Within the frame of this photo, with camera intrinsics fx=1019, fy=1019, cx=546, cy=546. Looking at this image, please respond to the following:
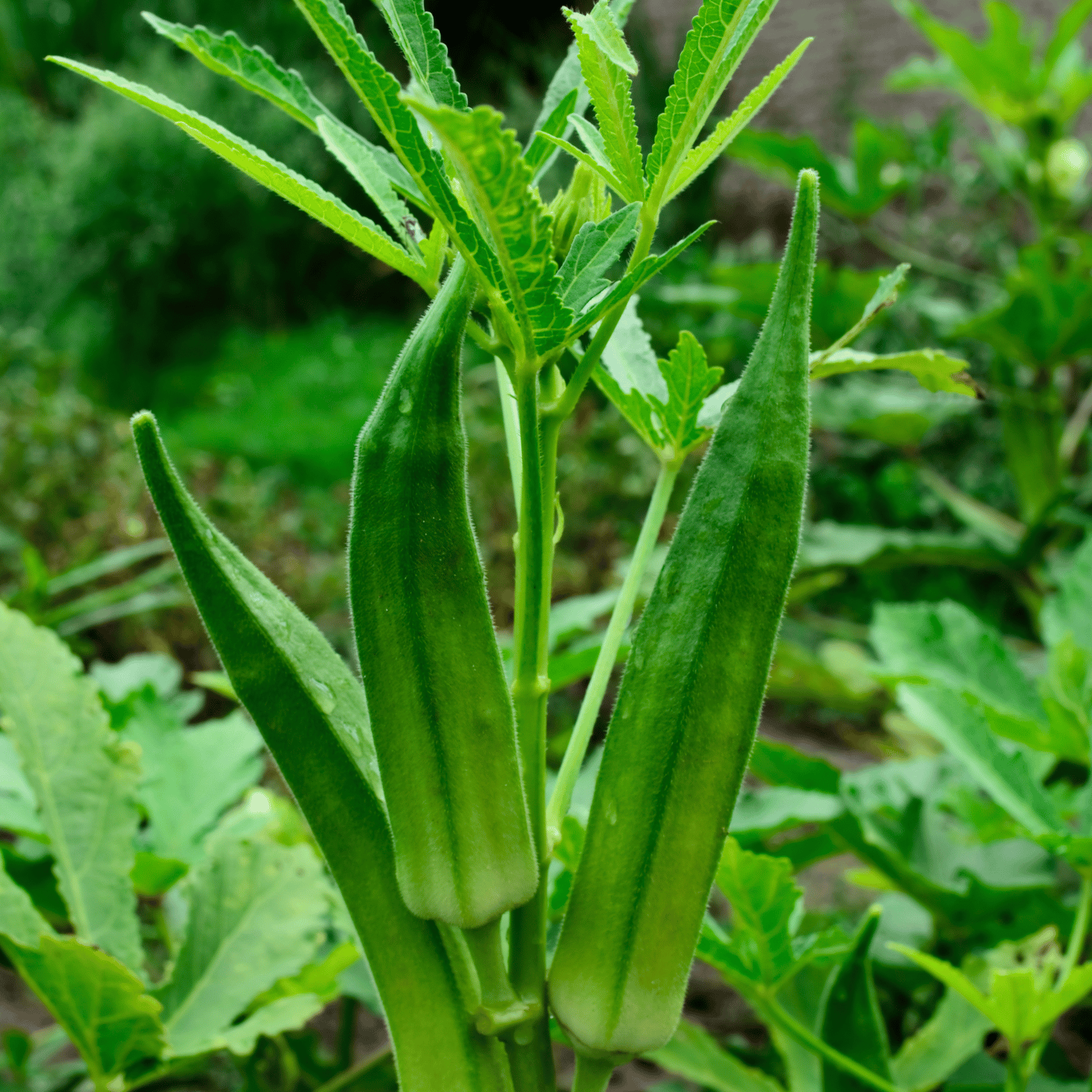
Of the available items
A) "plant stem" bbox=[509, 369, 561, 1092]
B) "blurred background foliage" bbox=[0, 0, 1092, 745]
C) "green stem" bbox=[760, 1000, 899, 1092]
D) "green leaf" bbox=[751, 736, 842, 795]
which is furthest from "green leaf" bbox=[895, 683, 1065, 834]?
"plant stem" bbox=[509, 369, 561, 1092]

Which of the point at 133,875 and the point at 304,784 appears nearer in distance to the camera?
the point at 304,784

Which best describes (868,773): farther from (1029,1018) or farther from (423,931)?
(423,931)

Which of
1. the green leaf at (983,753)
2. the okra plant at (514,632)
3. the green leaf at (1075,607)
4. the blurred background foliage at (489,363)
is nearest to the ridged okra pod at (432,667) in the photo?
the okra plant at (514,632)

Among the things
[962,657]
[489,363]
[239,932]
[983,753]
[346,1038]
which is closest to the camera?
[239,932]

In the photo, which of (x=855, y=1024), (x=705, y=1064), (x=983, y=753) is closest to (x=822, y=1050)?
(x=855, y=1024)

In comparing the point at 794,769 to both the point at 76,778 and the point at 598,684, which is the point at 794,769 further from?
the point at 76,778

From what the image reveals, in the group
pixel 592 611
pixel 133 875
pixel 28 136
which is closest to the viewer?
pixel 133 875

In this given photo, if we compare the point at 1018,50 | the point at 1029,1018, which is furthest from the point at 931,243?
the point at 1029,1018
